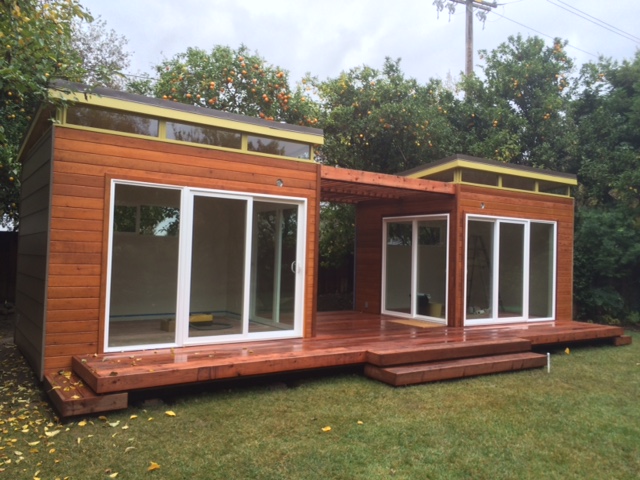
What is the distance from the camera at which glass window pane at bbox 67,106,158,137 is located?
450cm

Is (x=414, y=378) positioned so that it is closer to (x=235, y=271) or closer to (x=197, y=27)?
(x=235, y=271)

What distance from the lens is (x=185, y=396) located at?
4270mm

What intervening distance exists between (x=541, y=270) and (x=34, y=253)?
7.13 m

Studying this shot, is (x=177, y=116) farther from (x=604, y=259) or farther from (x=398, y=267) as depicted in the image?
(x=604, y=259)

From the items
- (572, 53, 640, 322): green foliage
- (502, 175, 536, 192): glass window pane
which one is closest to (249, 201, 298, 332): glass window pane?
(502, 175, 536, 192): glass window pane

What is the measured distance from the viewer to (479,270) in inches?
294

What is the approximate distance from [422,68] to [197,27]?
12.0m

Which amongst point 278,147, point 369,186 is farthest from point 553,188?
point 278,147

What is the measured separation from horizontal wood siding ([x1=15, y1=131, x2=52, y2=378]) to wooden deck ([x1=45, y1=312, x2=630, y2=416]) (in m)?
0.69

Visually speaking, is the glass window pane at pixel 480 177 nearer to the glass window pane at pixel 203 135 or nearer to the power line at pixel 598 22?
the glass window pane at pixel 203 135

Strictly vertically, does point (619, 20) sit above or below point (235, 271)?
above

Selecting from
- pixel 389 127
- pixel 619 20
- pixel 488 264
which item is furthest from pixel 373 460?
pixel 619 20

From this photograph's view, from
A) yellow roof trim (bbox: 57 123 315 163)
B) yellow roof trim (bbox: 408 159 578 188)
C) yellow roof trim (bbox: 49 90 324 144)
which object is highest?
yellow roof trim (bbox: 408 159 578 188)

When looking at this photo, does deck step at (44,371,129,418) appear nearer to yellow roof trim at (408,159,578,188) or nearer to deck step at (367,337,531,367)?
deck step at (367,337,531,367)
